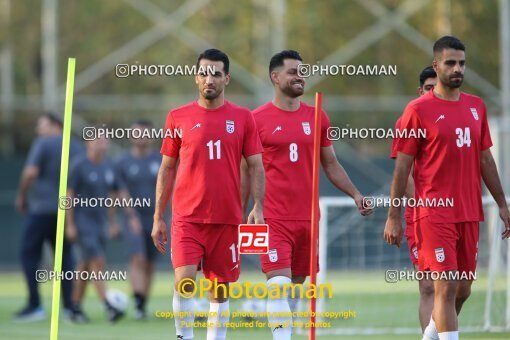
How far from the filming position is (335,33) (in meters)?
33.8

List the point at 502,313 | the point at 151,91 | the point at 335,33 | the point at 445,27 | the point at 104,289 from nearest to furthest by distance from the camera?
the point at 502,313
the point at 104,289
the point at 445,27
the point at 335,33
the point at 151,91

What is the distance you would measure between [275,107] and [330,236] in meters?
10.7

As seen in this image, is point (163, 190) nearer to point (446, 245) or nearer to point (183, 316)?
point (183, 316)

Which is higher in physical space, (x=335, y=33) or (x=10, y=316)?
(x=335, y=33)

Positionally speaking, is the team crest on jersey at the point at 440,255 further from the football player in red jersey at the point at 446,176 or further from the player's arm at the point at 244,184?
the player's arm at the point at 244,184

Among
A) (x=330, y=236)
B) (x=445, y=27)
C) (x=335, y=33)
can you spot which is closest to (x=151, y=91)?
(x=335, y=33)

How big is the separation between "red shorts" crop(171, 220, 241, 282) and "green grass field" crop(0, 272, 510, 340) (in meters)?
2.96

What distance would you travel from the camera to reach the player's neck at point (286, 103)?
10492mm

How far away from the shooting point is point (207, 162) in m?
9.53

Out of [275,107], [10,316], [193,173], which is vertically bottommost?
[10,316]

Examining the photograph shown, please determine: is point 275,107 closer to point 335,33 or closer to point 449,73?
point 449,73

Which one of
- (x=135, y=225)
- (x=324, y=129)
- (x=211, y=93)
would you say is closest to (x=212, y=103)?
(x=211, y=93)

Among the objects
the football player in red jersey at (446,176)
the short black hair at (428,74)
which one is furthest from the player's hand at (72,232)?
the football player in red jersey at (446,176)

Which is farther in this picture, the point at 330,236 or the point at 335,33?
the point at 335,33
